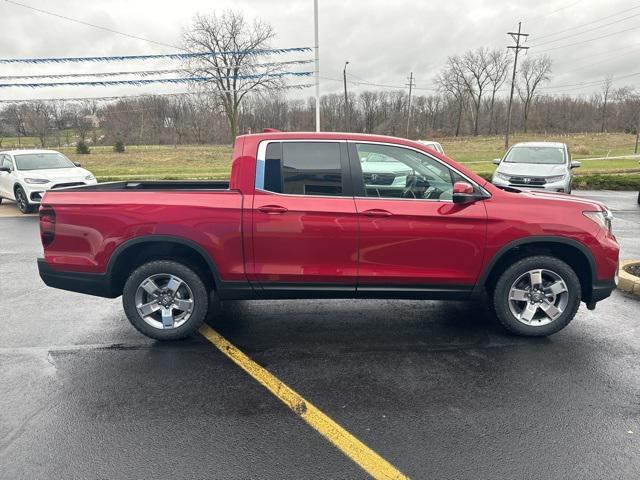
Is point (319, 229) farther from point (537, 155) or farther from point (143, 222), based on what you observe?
point (537, 155)

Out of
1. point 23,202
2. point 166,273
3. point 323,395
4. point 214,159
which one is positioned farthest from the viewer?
point 214,159

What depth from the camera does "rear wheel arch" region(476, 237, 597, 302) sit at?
402cm

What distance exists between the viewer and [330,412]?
3105 mm

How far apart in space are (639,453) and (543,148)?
12.4 metres

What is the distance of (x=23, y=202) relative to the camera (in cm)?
1193

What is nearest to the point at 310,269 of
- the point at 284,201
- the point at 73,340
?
the point at 284,201

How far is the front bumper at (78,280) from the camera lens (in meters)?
4.09

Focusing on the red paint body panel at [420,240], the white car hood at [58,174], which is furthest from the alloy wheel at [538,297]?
the white car hood at [58,174]

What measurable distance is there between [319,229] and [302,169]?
56 cm

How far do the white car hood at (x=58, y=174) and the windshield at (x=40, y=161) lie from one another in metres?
0.28

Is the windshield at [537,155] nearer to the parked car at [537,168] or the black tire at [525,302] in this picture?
the parked car at [537,168]

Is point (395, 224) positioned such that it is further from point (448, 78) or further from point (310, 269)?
point (448, 78)

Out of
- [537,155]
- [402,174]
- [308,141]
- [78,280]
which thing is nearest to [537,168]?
[537,155]

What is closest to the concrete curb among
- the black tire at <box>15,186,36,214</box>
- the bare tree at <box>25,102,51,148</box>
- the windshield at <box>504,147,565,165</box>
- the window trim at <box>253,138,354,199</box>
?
the window trim at <box>253,138,354,199</box>
